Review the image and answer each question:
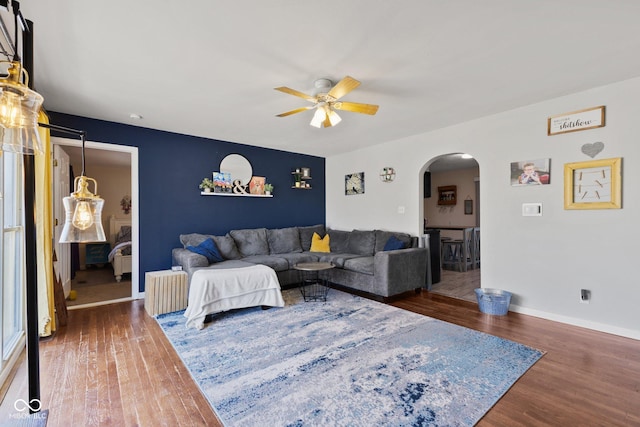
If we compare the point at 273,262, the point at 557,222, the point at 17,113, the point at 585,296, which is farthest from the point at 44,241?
the point at 585,296

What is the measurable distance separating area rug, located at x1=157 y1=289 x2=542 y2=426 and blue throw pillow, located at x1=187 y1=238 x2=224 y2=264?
2.96 feet

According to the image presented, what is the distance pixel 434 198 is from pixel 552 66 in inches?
244

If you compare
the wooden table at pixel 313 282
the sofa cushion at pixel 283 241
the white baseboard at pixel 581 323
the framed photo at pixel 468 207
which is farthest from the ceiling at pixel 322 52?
the framed photo at pixel 468 207

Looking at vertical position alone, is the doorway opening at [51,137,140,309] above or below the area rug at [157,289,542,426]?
above

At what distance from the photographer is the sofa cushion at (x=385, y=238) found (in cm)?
465

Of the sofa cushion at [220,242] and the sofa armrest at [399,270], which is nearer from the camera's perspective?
the sofa armrest at [399,270]

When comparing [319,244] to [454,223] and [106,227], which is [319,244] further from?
[106,227]

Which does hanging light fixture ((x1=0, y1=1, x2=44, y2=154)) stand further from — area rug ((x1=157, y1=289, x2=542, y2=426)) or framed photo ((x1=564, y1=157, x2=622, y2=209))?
framed photo ((x1=564, y1=157, x2=622, y2=209))

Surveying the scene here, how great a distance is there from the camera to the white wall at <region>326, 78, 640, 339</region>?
2855mm

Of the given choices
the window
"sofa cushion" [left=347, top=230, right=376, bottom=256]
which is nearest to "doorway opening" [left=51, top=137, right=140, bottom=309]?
the window

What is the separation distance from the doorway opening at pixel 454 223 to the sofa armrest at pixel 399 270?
0.50m

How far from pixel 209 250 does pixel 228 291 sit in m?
1.04

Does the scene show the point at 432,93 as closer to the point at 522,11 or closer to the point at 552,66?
the point at 552,66

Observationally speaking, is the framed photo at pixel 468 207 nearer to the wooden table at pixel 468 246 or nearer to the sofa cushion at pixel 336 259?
the wooden table at pixel 468 246
